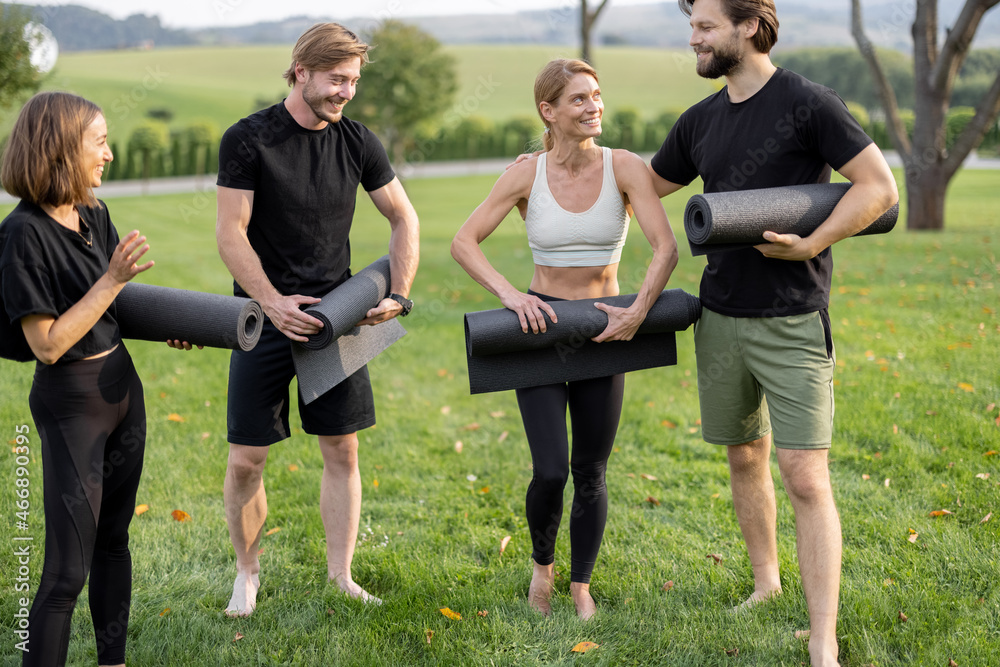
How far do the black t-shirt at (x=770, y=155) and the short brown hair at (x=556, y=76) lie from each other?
47cm

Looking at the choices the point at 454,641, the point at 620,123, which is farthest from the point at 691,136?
the point at 620,123

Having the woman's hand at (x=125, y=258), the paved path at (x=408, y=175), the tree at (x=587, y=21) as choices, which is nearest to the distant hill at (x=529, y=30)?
the tree at (x=587, y=21)

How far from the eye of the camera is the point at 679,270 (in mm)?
12172

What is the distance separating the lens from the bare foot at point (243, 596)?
353cm

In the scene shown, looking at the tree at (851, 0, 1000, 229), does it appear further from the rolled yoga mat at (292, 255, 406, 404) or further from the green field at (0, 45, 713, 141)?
the green field at (0, 45, 713, 141)

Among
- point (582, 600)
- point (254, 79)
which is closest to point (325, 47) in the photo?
point (582, 600)

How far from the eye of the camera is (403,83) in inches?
1518

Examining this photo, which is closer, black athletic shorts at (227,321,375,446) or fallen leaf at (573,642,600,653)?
fallen leaf at (573,642,600,653)

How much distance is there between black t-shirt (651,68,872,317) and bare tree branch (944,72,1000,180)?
13.4 meters

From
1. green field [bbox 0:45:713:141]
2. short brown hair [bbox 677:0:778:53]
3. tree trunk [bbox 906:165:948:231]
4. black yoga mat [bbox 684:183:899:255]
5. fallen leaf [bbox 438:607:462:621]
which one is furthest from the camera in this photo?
green field [bbox 0:45:713:141]

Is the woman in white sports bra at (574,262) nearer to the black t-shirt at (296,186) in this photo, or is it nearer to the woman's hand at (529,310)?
the woman's hand at (529,310)

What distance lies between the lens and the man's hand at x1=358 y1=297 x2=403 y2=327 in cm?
358

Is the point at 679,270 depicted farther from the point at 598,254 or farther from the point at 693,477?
the point at 598,254

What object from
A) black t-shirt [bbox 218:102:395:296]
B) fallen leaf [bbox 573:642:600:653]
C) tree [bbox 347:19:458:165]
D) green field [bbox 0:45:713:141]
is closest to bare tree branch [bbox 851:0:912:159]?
black t-shirt [bbox 218:102:395:296]
